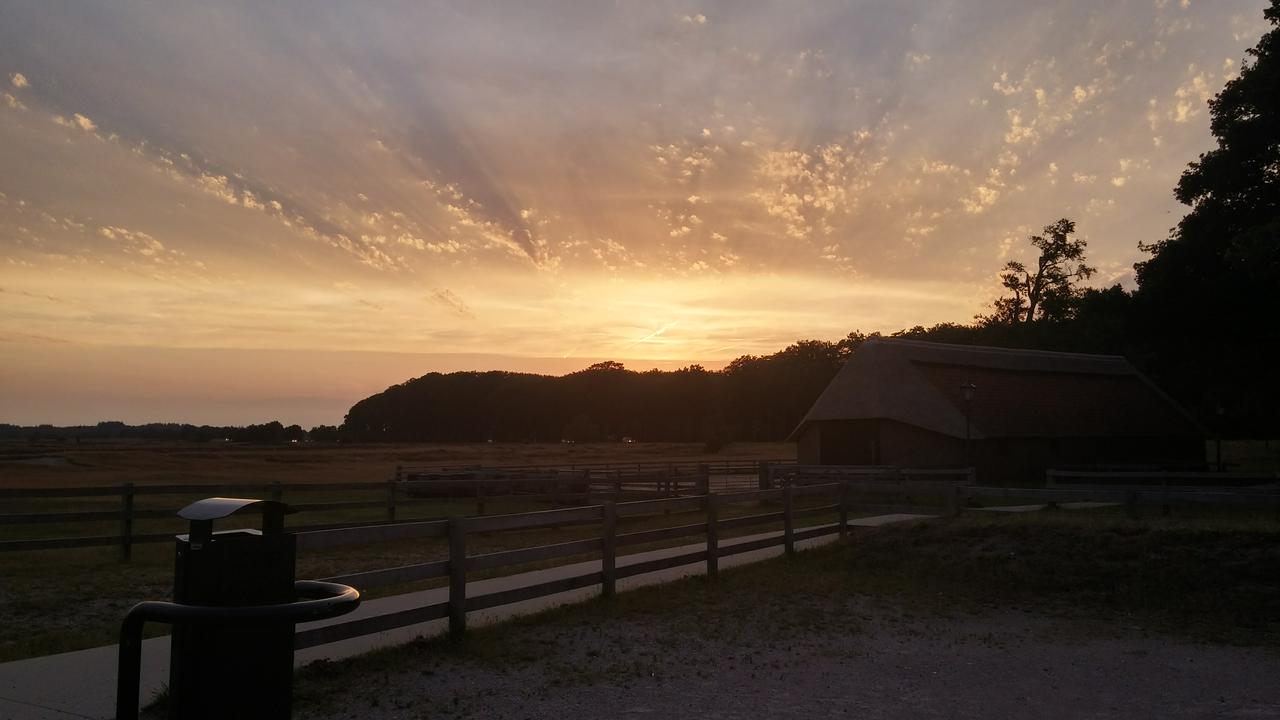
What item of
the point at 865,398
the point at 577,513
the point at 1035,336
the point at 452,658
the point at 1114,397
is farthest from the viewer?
the point at 1035,336

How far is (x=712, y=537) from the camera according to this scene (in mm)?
12445

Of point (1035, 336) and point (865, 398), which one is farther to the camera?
point (1035, 336)

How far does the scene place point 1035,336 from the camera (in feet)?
196

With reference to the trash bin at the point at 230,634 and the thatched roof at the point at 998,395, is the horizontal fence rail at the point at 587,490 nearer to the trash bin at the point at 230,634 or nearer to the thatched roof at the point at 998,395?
the thatched roof at the point at 998,395

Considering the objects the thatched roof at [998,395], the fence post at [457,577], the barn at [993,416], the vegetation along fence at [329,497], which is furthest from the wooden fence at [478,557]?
the thatched roof at [998,395]

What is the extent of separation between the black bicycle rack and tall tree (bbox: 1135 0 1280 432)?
85.6 ft

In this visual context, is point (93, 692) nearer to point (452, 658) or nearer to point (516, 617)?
point (452, 658)

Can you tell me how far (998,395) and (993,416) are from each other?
6.15ft

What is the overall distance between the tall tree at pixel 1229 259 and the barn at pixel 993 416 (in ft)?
16.1

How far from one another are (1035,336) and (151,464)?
63.3 meters

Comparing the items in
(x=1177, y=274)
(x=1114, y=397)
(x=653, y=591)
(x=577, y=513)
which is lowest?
(x=653, y=591)

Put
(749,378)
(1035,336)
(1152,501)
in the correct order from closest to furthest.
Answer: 1. (1152,501)
2. (1035,336)
3. (749,378)

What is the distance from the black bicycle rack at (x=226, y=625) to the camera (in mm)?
2975

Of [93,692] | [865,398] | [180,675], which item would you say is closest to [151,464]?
[865,398]
